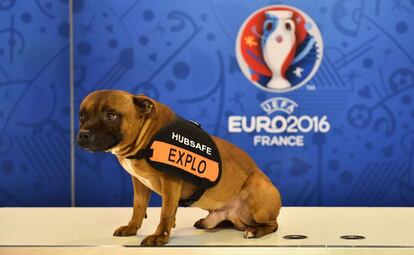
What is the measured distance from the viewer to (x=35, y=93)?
3.01 metres

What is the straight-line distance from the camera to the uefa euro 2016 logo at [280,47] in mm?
2914

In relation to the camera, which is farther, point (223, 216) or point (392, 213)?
point (392, 213)

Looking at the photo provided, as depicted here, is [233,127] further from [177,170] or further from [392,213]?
[177,170]

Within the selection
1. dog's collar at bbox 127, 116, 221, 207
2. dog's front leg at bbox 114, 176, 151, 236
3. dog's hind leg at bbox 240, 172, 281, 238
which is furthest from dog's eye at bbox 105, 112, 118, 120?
dog's hind leg at bbox 240, 172, 281, 238

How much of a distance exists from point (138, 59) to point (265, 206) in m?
1.30

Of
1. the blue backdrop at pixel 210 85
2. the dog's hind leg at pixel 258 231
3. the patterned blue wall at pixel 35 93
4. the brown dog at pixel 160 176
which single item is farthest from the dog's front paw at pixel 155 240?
the patterned blue wall at pixel 35 93

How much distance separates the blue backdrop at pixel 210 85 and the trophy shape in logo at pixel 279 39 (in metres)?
0.07

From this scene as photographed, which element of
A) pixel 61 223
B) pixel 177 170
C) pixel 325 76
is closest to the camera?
pixel 177 170

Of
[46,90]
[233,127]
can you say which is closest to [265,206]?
[233,127]

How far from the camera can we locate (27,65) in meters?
3.01

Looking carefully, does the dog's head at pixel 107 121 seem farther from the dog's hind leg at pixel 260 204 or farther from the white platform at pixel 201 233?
the dog's hind leg at pixel 260 204

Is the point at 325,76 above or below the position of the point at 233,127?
above

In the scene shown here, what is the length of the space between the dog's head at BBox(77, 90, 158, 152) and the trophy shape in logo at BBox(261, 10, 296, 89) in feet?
4.29

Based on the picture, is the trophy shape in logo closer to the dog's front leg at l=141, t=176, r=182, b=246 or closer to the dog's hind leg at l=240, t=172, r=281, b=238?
the dog's hind leg at l=240, t=172, r=281, b=238
